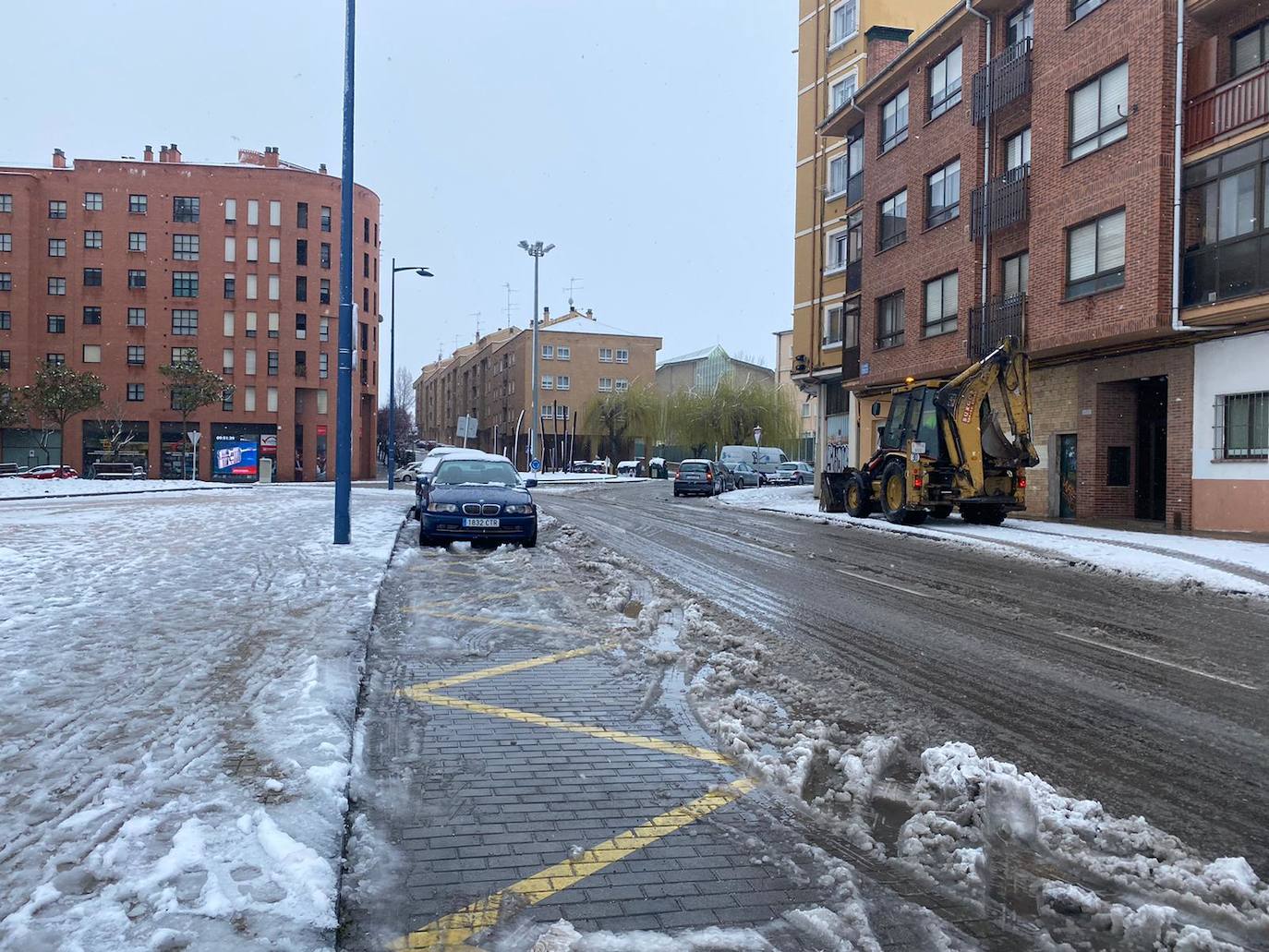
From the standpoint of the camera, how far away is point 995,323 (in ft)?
78.3

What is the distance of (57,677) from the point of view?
236 inches

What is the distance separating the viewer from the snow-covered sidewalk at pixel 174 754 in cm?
313

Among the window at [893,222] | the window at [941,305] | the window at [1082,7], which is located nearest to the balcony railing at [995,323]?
the window at [941,305]

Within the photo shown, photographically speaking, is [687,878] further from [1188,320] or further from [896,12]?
[896,12]

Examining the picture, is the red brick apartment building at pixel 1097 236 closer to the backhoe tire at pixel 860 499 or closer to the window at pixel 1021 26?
the window at pixel 1021 26

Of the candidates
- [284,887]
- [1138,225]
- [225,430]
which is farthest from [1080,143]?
[225,430]

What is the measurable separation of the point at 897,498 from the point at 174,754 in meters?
18.6

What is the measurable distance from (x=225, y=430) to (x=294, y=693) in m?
66.1

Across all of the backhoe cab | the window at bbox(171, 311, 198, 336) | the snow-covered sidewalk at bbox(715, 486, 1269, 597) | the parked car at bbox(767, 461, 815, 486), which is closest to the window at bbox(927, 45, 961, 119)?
the backhoe cab

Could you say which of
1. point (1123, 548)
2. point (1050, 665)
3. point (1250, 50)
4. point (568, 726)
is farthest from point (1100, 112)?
point (568, 726)

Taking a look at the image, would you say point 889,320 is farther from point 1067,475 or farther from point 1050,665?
point 1050,665

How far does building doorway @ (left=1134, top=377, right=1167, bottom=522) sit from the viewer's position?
2175 centimetres

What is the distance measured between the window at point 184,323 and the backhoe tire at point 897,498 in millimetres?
58061

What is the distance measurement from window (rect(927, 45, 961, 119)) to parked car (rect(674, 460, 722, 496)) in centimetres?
1590
